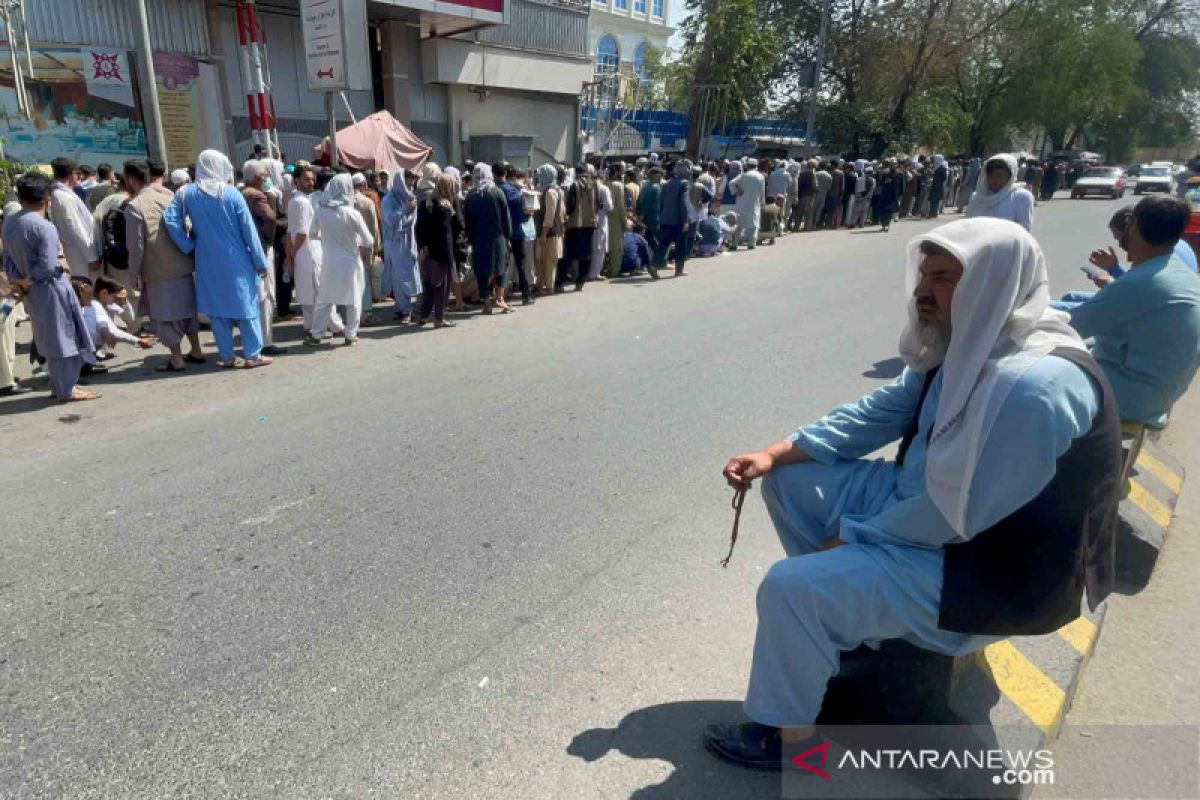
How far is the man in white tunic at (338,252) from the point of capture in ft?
24.1

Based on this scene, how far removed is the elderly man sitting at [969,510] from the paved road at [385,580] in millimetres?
535

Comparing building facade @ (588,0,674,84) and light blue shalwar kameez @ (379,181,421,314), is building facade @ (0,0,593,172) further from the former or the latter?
building facade @ (588,0,674,84)

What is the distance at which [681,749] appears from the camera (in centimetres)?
236

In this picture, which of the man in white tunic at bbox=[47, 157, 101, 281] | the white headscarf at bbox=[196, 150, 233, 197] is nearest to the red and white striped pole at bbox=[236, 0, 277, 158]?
the man in white tunic at bbox=[47, 157, 101, 281]

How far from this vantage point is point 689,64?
32500 mm

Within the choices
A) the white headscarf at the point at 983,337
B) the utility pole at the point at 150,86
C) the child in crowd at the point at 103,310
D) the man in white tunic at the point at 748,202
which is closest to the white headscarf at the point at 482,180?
the child in crowd at the point at 103,310

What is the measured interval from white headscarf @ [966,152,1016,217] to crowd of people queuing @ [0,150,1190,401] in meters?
0.01

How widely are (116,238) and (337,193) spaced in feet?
6.36

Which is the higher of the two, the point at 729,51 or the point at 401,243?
the point at 729,51

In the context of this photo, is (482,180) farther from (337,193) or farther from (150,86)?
(150,86)

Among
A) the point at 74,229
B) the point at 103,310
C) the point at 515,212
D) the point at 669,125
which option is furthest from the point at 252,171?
the point at 669,125

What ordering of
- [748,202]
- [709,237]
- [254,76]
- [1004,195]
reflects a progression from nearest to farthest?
[1004,195]
[254,76]
[709,237]
[748,202]

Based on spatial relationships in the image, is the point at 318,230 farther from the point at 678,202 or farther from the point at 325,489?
the point at 678,202

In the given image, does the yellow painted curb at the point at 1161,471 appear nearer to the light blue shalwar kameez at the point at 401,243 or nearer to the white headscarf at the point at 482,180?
the white headscarf at the point at 482,180
